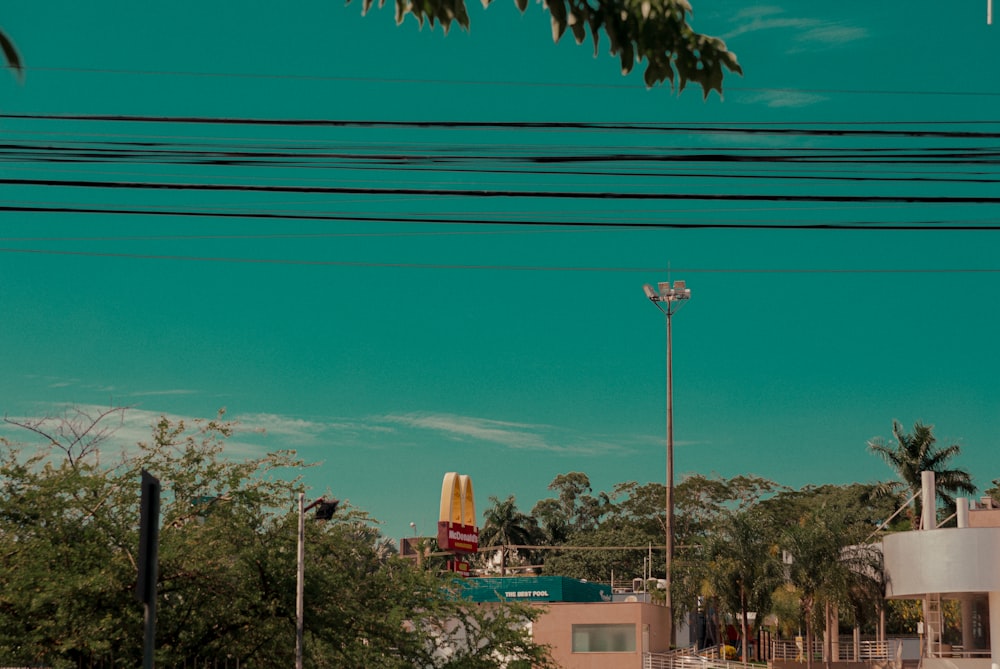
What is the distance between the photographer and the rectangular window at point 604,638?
53.2m

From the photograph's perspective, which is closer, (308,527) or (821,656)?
(308,527)

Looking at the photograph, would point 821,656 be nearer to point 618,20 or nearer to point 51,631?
point 51,631

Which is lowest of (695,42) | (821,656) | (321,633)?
(821,656)

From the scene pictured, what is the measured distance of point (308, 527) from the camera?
856 inches

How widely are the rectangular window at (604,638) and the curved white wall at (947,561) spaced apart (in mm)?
12530

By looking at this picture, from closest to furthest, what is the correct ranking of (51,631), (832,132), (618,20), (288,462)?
(618,20), (832,132), (51,631), (288,462)

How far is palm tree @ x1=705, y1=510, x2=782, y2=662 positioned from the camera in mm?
55500

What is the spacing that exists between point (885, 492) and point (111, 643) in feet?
281

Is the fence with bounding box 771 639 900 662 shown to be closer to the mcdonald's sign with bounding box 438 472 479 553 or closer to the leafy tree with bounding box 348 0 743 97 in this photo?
the mcdonald's sign with bounding box 438 472 479 553

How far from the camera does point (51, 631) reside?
17.7 m

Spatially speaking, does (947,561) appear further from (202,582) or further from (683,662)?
(202,582)

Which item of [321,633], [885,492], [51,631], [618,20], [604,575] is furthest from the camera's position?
[604,575]

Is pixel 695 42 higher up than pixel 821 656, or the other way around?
pixel 695 42

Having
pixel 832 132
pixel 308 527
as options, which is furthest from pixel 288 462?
pixel 832 132
